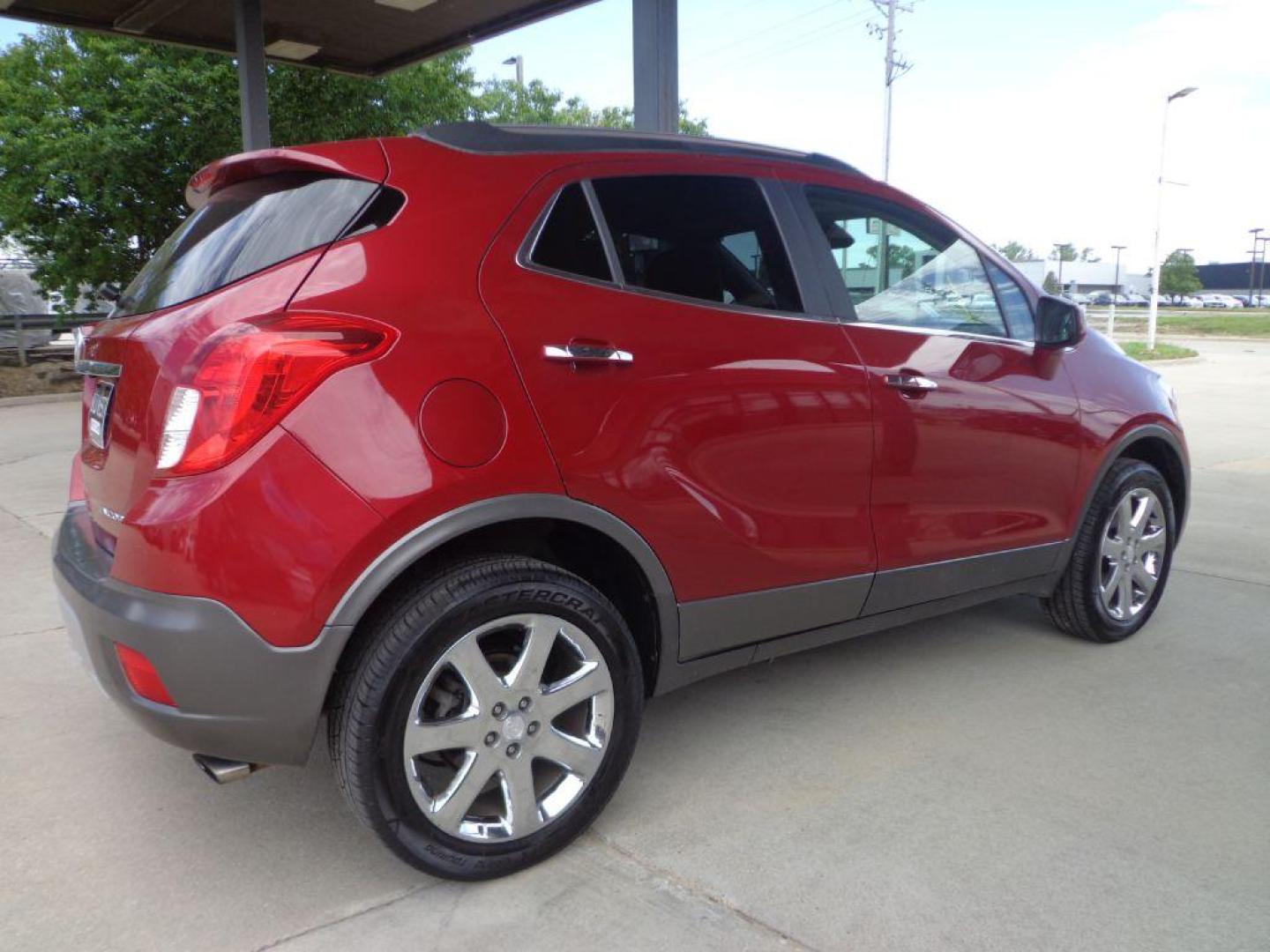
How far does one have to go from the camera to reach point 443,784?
247cm

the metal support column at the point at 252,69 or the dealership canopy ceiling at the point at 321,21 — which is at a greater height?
the dealership canopy ceiling at the point at 321,21

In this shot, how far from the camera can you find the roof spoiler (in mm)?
2340

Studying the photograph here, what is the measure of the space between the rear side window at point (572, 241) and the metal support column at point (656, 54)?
11.5 feet

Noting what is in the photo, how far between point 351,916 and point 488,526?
94 centimetres

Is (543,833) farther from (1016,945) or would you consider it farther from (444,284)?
(444,284)

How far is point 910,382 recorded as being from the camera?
122 inches

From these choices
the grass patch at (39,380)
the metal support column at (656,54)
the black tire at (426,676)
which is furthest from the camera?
the grass patch at (39,380)

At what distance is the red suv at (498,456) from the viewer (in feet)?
6.81

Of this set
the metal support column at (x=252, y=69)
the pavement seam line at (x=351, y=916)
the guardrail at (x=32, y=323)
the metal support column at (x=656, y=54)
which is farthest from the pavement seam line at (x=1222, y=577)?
the guardrail at (x=32, y=323)

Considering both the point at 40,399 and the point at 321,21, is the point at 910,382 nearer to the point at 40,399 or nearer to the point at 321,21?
the point at 321,21

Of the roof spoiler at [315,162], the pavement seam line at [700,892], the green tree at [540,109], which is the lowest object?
the pavement seam line at [700,892]

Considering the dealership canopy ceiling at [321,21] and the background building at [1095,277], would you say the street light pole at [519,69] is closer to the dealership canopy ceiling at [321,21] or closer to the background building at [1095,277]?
the dealership canopy ceiling at [321,21]

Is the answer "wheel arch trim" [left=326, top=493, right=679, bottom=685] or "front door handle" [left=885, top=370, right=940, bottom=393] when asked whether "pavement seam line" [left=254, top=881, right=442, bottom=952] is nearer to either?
"wheel arch trim" [left=326, top=493, right=679, bottom=685]

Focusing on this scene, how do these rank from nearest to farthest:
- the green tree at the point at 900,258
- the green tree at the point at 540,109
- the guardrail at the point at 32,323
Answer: the green tree at the point at 900,258 → the guardrail at the point at 32,323 → the green tree at the point at 540,109
